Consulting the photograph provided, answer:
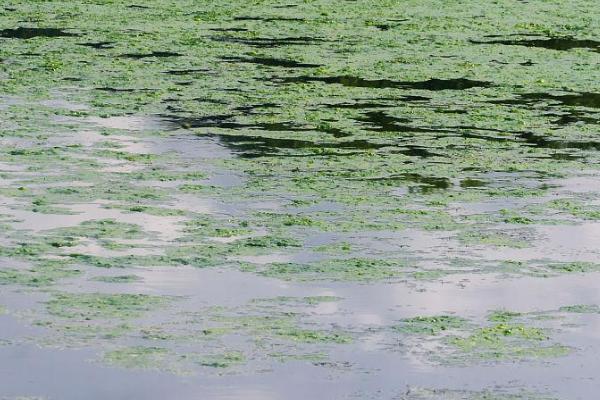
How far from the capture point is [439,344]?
7121 millimetres

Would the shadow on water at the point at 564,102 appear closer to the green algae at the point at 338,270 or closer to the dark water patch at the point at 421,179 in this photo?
the dark water patch at the point at 421,179

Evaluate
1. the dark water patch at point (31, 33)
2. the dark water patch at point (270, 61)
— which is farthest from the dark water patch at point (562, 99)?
the dark water patch at point (31, 33)

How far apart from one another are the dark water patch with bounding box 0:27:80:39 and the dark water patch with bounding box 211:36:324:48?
73.2 inches

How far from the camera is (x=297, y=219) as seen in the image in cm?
923

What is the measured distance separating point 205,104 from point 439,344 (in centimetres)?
630

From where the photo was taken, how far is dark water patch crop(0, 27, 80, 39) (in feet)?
55.8

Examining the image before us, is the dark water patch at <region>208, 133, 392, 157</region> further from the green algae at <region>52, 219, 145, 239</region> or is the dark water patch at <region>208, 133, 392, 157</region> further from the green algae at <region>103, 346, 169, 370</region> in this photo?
the green algae at <region>103, 346, 169, 370</region>

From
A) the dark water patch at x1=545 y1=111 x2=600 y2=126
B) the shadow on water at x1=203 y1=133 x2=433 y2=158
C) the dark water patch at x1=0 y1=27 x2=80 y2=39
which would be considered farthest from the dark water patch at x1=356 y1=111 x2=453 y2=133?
the dark water patch at x1=0 y1=27 x2=80 y2=39

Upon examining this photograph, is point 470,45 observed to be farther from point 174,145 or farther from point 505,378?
point 505,378

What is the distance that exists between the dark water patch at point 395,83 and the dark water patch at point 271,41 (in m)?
2.20

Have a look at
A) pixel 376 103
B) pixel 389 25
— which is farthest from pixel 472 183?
pixel 389 25

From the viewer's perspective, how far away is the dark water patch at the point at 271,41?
16672 mm

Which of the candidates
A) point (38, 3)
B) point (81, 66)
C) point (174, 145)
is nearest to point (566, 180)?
point (174, 145)

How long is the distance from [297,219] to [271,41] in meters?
7.92
